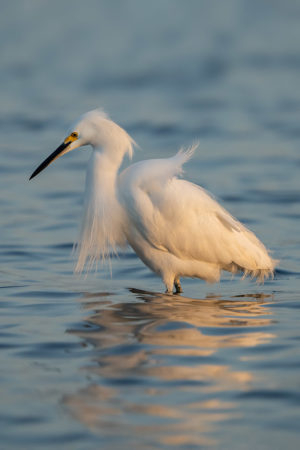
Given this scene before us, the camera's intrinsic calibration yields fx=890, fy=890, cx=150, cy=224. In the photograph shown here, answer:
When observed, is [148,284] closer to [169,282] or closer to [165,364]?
[169,282]

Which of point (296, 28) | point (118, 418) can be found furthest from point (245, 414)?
point (296, 28)

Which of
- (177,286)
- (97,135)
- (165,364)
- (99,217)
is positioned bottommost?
(165,364)

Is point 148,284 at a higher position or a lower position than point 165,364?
higher

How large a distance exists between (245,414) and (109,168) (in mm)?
3129

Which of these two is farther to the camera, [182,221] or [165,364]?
[182,221]

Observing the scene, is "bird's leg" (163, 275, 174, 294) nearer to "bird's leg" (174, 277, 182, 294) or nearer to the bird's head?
"bird's leg" (174, 277, 182, 294)

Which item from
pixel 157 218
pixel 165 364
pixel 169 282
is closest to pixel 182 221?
pixel 157 218

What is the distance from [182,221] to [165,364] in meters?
2.07

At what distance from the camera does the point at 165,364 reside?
16.9 feet

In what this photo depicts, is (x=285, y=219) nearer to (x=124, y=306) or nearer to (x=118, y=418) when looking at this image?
(x=124, y=306)

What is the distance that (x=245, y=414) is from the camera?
441cm

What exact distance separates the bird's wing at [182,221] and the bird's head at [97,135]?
250 millimetres

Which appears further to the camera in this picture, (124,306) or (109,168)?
(109,168)

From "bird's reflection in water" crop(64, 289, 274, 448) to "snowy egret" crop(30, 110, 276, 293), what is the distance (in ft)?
1.19
